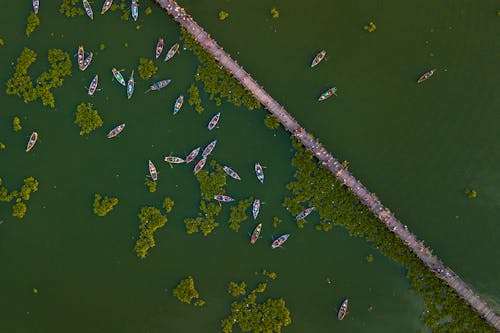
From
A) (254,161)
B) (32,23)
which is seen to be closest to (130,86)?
(32,23)

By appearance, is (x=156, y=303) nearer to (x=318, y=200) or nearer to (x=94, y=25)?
(x=318, y=200)

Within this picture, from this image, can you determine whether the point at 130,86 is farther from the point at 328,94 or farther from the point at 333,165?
the point at 333,165

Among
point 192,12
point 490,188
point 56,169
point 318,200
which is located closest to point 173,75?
point 192,12

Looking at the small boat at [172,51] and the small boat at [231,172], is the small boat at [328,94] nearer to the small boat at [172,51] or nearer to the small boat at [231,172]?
the small boat at [231,172]

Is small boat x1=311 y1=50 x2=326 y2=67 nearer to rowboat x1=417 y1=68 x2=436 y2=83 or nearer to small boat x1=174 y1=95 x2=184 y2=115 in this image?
rowboat x1=417 y1=68 x2=436 y2=83

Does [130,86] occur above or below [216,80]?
above
